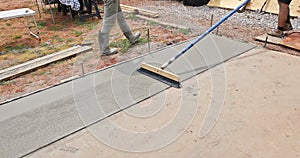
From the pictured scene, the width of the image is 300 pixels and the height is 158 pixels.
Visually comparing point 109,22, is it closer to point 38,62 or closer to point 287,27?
point 38,62

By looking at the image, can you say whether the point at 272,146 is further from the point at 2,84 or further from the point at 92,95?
the point at 2,84

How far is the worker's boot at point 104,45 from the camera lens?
3.33m

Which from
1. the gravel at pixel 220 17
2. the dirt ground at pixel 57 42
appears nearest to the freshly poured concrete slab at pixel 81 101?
the dirt ground at pixel 57 42

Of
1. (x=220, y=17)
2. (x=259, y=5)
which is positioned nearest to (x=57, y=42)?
(x=220, y=17)

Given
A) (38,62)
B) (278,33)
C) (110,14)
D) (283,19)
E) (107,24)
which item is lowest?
(38,62)

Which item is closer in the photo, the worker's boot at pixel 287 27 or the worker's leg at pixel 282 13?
the worker's leg at pixel 282 13

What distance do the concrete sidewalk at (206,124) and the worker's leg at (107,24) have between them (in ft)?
4.24

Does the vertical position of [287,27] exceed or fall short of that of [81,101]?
it exceeds it

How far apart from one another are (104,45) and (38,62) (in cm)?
86

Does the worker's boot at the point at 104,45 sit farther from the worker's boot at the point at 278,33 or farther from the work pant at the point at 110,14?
the worker's boot at the point at 278,33

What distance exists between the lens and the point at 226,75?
Answer: 2.72 m

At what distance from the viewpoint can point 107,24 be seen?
3.29m

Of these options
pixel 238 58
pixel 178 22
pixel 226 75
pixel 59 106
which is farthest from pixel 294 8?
pixel 59 106

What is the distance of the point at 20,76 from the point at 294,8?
485 centimetres
